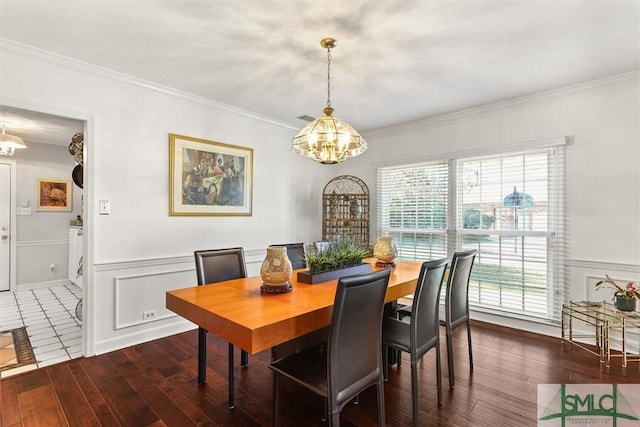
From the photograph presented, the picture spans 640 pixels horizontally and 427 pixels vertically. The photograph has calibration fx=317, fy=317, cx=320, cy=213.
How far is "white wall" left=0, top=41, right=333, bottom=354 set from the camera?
8.50ft

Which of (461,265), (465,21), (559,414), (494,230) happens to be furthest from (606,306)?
(465,21)

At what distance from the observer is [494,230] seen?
11.9 feet

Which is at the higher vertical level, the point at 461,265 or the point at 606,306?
the point at 461,265

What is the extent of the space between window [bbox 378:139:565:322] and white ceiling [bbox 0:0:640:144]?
34.0 inches

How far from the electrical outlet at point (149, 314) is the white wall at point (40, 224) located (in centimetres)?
355

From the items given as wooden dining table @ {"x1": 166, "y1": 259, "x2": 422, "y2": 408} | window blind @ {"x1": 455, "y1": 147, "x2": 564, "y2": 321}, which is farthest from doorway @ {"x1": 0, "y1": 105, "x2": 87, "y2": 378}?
window blind @ {"x1": 455, "y1": 147, "x2": 564, "y2": 321}

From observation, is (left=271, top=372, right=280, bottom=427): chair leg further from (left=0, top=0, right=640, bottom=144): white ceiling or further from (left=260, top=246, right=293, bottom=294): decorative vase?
(left=0, top=0, right=640, bottom=144): white ceiling

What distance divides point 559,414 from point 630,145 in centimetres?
245

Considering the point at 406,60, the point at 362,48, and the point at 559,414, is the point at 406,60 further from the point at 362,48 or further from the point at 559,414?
the point at 559,414

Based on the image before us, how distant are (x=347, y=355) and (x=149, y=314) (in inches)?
97.2

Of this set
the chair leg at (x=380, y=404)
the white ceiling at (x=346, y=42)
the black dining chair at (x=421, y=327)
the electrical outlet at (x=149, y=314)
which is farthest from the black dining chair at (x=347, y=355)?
the electrical outlet at (x=149, y=314)

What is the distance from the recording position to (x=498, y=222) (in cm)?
359

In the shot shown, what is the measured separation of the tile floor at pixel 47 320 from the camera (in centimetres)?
279

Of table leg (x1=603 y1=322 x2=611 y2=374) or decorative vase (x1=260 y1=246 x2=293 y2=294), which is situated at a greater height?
decorative vase (x1=260 y1=246 x2=293 y2=294)
